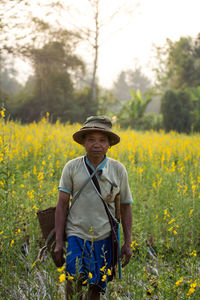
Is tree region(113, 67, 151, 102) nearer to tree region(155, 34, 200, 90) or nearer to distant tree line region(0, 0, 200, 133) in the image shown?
tree region(155, 34, 200, 90)

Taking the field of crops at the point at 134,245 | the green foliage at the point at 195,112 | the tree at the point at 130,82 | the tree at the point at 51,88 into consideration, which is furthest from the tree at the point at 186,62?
the tree at the point at 130,82

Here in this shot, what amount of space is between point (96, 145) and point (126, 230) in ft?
1.99

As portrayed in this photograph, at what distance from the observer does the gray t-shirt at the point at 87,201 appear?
184 cm

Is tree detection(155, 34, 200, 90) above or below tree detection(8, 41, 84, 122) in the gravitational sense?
above

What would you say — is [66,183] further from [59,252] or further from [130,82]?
[130,82]

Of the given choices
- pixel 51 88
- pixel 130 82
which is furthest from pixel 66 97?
pixel 130 82

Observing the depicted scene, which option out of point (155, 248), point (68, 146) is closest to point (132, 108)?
point (68, 146)

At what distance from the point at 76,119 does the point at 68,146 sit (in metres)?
10.1

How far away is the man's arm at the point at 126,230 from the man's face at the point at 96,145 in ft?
1.30

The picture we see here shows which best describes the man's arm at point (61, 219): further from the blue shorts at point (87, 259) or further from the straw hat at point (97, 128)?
the straw hat at point (97, 128)

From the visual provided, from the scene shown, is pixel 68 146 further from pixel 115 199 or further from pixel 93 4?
pixel 93 4

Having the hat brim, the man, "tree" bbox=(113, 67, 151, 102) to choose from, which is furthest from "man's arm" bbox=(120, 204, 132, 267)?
"tree" bbox=(113, 67, 151, 102)

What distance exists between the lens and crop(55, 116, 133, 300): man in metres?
1.82

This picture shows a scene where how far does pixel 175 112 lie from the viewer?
631 inches
